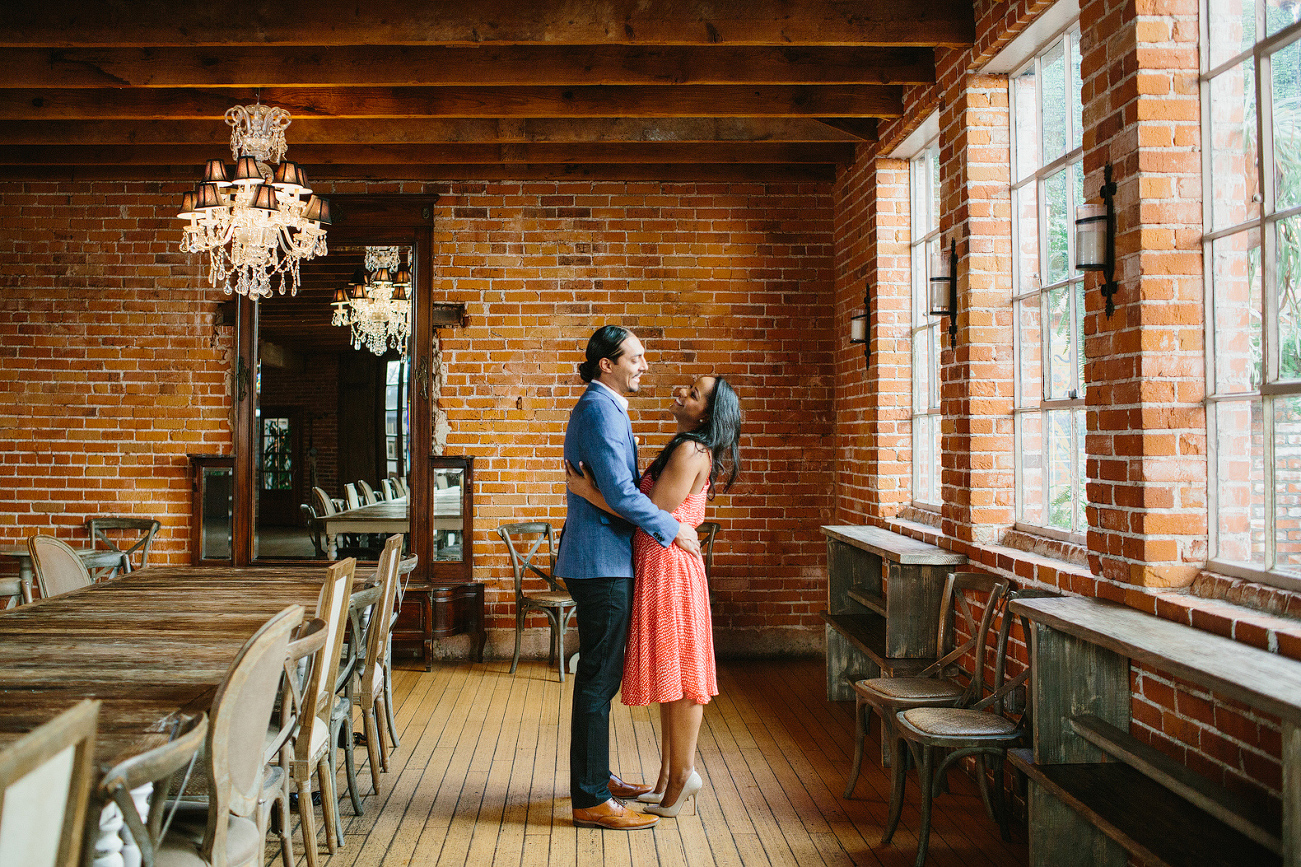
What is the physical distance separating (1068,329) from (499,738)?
10.1ft

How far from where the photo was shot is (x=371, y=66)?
4.22 meters

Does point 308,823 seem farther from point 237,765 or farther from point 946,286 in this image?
point 946,286

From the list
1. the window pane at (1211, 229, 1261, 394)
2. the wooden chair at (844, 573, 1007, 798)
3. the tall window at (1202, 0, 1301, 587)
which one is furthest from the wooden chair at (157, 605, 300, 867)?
the window pane at (1211, 229, 1261, 394)

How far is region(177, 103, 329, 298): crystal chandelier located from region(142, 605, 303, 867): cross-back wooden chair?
211cm

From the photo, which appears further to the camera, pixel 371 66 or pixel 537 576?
pixel 537 576

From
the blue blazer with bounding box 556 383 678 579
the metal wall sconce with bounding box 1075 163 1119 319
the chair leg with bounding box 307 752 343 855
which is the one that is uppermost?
the metal wall sconce with bounding box 1075 163 1119 319

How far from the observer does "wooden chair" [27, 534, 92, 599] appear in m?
3.88

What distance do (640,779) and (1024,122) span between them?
320 centimetres

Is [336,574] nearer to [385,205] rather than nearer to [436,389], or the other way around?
[436,389]

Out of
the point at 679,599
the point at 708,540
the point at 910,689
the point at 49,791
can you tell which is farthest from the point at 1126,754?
the point at 708,540

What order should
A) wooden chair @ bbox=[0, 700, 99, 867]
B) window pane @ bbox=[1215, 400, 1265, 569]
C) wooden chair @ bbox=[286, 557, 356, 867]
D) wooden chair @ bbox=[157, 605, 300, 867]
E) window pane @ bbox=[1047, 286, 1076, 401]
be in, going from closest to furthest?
wooden chair @ bbox=[0, 700, 99, 867] → wooden chair @ bbox=[157, 605, 300, 867] → window pane @ bbox=[1215, 400, 1265, 569] → wooden chair @ bbox=[286, 557, 356, 867] → window pane @ bbox=[1047, 286, 1076, 401]

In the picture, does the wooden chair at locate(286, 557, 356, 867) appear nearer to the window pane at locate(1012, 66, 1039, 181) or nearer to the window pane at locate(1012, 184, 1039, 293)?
the window pane at locate(1012, 184, 1039, 293)

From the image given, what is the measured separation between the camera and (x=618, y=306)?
5.90 meters

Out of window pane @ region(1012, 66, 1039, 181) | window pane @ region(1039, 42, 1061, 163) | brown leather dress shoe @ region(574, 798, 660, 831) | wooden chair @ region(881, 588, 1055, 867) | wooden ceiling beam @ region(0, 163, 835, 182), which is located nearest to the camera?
wooden chair @ region(881, 588, 1055, 867)
